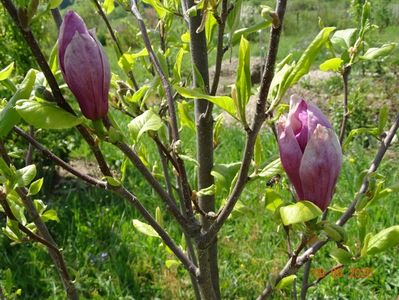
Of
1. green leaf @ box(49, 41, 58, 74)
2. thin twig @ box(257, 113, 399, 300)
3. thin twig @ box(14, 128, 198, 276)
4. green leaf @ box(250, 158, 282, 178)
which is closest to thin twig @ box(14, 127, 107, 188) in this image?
thin twig @ box(14, 128, 198, 276)

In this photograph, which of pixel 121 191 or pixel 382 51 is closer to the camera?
pixel 121 191

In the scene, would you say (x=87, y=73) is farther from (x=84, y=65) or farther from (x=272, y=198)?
(x=272, y=198)

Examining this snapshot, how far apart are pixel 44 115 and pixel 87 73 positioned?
71mm

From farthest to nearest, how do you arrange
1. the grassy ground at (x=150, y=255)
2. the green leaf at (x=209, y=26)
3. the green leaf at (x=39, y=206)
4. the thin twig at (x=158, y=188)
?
1. the grassy ground at (x=150, y=255)
2. the green leaf at (x=39, y=206)
3. the green leaf at (x=209, y=26)
4. the thin twig at (x=158, y=188)

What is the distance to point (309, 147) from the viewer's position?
615mm

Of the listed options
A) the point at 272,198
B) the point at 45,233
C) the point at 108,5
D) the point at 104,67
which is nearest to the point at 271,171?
the point at 272,198

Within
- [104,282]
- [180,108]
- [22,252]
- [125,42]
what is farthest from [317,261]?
[125,42]

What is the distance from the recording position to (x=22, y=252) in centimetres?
280

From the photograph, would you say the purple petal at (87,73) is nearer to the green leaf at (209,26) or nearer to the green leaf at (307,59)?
the green leaf at (307,59)

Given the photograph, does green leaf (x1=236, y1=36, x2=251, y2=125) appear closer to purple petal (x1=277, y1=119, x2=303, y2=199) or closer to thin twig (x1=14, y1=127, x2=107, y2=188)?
purple petal (x1=277, y1=119, x2=303, y2=199)

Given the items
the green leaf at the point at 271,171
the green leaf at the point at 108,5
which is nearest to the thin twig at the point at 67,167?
the green leaf at the point at 271,171

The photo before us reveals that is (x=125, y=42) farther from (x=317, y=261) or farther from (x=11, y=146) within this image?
(x=317, y=261)

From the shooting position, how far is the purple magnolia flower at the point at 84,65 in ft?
1.94

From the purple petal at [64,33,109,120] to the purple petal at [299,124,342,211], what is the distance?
0.85 ft
